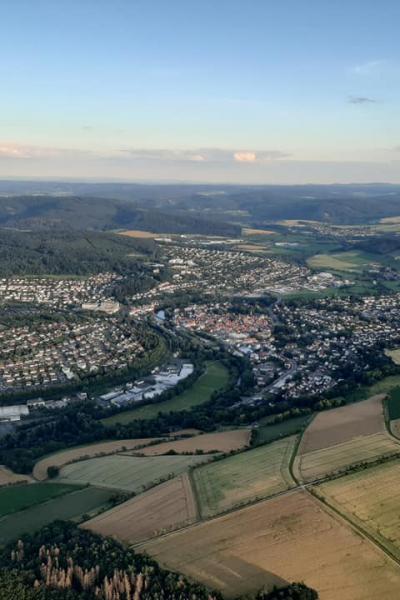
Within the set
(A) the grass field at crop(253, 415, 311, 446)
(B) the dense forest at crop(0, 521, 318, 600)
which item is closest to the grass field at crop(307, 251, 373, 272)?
(A) the grass field at crop(253, 415, 311, 446)

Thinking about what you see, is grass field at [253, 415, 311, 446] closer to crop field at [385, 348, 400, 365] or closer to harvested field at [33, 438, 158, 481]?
harvested field at [33, 438, 158, 481]

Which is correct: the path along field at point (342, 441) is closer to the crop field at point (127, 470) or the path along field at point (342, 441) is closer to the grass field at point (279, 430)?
the grass field at point (279, 430)

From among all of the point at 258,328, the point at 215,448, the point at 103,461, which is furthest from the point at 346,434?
the point at 258,328

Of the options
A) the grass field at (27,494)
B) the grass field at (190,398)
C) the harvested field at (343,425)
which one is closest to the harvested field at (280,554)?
the harvested field at (343,425)

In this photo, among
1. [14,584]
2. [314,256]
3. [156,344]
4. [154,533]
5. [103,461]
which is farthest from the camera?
[314,256]

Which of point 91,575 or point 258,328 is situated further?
point 258,328

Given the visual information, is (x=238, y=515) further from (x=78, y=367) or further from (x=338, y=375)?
(x=78, y=367)

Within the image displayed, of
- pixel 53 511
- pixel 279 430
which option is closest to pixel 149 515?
pixel 53 511

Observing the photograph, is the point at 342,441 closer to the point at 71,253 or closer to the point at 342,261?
the point at 71,253
